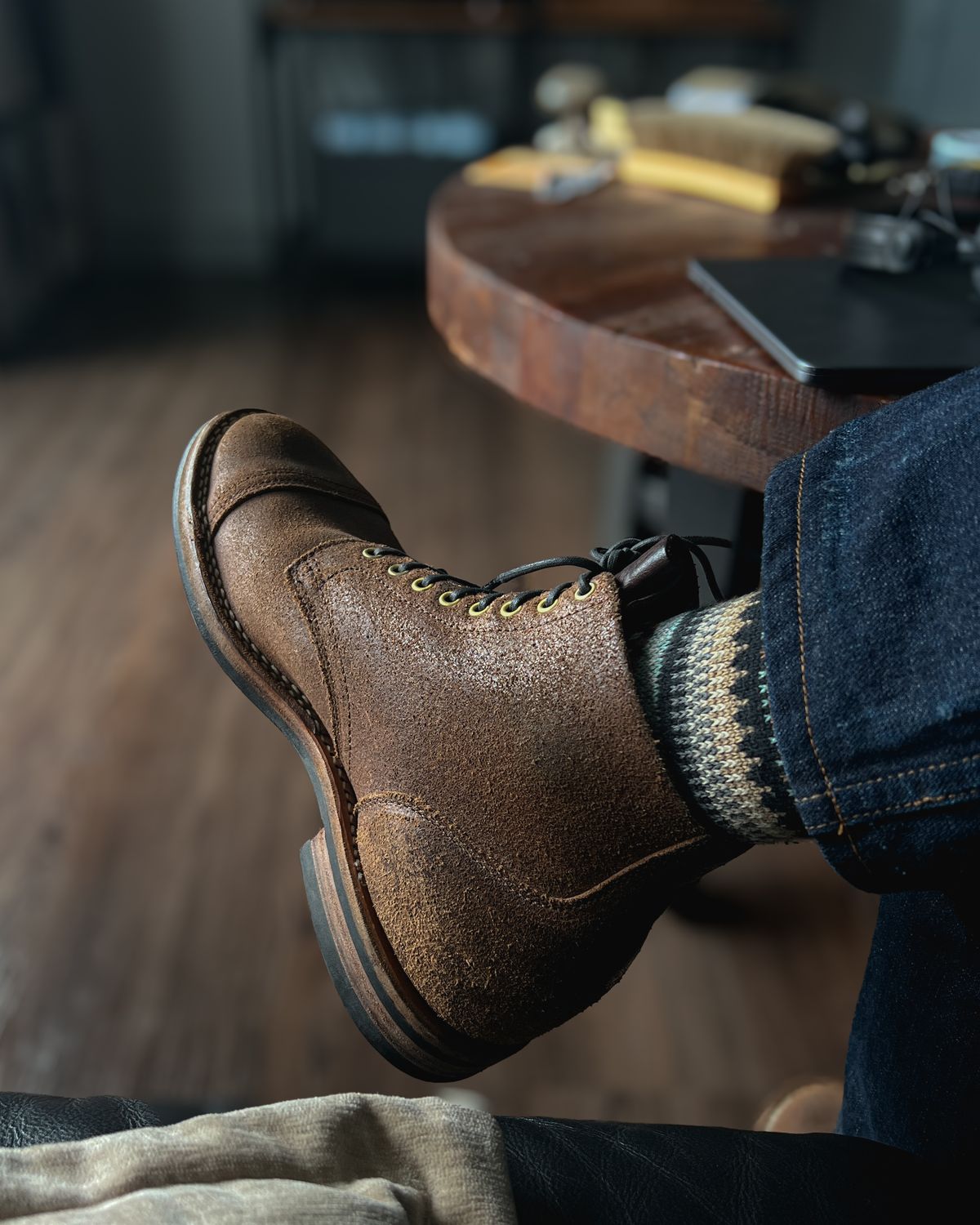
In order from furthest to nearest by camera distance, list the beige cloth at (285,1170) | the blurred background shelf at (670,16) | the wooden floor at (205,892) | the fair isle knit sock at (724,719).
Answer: the blurred background shelf at (670,16)
the wooden floor at (205,892)
the fair isle knit sock at (724,719)
the beige cloth at (285,1170)

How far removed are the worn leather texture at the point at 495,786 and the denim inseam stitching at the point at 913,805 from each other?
0.20 ft

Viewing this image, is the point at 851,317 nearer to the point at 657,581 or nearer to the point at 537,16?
the point at 657,581

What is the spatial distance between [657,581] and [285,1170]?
25 centimetres

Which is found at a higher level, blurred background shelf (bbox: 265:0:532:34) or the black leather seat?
blurred background shelf (bbox: 265:0:532:34)

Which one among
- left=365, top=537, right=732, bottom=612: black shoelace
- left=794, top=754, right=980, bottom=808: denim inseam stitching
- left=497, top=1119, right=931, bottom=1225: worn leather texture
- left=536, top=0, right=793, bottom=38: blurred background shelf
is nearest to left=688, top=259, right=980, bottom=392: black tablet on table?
left=365, top=537, right=732, bottom=612: black shoelace

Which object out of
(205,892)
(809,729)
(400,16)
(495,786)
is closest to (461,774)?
(495,786)

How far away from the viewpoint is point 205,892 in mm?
1021

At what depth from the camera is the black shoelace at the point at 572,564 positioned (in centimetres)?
45

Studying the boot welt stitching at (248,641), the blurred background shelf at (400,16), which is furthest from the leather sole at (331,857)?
the blurred background shelf at (400,16)

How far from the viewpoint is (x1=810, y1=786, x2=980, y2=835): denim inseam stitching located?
1.12 feet

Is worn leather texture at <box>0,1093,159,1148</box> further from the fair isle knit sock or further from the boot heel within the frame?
the fair isle knit sock

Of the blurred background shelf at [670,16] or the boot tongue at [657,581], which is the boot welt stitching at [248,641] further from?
the blurred background shelf at [670,16]

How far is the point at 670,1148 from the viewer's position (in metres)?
0.39

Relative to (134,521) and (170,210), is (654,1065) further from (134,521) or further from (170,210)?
(170,210)
